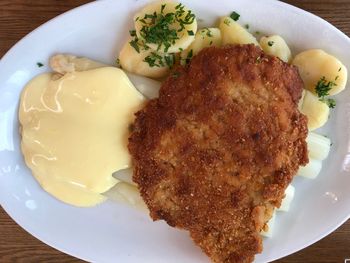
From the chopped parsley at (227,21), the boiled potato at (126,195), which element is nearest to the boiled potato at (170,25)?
the chopped parsley at (227,21)

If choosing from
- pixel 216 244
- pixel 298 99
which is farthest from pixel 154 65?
pixel 216 244

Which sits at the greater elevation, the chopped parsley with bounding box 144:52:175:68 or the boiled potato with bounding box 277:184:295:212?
the chopped parsley with bounding box 144:52:175:68

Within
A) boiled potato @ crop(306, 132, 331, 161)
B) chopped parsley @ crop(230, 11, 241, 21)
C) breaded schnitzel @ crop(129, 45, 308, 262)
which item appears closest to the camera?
breaded schnitzel @ crop(129, 45, 308, 262)

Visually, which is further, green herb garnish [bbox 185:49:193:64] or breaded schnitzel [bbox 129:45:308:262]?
green herb garnish [bbox 185:49:193:64]

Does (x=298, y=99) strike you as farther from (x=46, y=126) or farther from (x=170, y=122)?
(x=46, y=126)

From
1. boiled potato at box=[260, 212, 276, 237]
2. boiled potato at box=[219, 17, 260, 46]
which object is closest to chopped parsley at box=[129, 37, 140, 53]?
boiled potato at box=[219, 17, 260, 46]

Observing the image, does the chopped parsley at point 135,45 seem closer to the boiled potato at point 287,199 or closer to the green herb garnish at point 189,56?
the green herb garnish at point 189,56

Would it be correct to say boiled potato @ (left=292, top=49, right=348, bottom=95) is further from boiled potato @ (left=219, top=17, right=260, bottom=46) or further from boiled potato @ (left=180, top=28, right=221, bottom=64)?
boiled potato @ (left=180, top=28, right=221, bottom=64)
